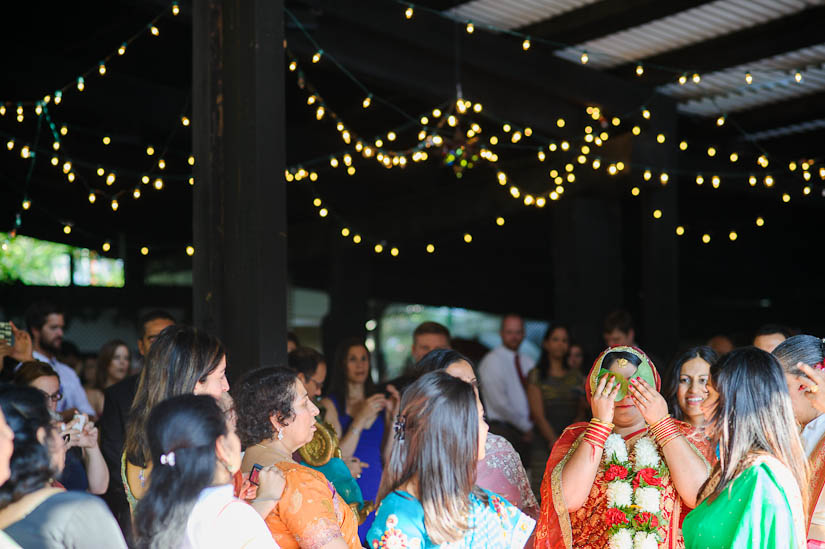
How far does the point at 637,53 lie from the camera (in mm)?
6621

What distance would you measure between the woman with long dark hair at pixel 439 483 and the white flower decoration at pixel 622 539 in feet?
1.85

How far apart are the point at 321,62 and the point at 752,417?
423 cm

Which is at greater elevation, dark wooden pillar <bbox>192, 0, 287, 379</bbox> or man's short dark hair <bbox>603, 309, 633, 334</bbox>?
dark wooden pillar <bbox>192, 0, 287, 379</bbox>

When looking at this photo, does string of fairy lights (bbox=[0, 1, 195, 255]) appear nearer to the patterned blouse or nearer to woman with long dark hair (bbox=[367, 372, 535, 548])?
the patterned blouse

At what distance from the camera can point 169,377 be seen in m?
2.72

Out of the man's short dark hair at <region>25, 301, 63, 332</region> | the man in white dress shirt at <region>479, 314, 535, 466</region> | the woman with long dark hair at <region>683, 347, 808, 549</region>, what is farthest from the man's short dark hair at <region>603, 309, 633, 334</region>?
the woman with long dark hair at <region>683, 347, 808, 549</region>

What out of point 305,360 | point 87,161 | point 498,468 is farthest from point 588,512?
point 87,161

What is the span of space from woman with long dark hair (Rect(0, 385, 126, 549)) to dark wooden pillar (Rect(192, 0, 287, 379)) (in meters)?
1.97

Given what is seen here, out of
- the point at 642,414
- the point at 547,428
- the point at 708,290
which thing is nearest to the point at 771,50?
the point at 547,428

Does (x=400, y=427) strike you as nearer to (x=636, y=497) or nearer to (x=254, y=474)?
(x=254, y=474)

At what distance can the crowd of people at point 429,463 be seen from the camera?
1.94 metres

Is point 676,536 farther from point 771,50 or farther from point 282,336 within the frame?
point 771,50

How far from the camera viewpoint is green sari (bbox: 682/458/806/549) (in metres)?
2.18

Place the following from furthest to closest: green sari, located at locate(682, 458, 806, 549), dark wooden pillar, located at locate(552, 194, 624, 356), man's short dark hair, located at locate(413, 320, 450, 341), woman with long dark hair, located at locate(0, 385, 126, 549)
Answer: dark wooden pillar, located at locate(552, 194, 624, 356)
man's short dark hair, located at locate(413, 320, 450, 341)
green sari, located at locate(682, 458, 806, 549)
woman with long dark hair, located at locate(0, 385, 126, 549)
